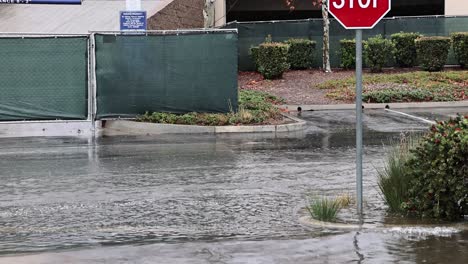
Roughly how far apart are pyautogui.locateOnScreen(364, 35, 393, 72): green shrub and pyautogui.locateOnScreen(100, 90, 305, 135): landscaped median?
1000 cm

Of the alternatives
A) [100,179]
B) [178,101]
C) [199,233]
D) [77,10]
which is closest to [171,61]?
[178,101]

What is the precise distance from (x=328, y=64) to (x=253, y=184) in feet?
60.2

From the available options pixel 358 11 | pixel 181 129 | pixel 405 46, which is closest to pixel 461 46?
pixel 405 46

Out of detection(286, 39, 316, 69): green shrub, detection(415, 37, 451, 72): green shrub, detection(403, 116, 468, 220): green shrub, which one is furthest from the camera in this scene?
detection(286, 39, 316, 69): green shrub

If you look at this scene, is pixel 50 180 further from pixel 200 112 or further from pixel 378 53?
Result: pixel 378 53

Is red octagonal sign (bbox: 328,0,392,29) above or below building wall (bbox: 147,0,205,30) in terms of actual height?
below

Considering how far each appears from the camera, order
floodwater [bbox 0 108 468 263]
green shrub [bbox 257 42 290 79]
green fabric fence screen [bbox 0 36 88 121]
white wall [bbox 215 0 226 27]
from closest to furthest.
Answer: floodwater [bbox 0 108 468 263], green fabric fence screen [bbox 0 36 88 121], green shrub [bbox 257 42 290 79], white wall [bbox 215 0 226 27]

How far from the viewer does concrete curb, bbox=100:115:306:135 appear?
704 inches

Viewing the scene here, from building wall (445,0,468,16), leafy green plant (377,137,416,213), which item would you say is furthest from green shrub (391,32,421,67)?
leafy green plant (377,137,416,213)

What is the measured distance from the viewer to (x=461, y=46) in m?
28.1

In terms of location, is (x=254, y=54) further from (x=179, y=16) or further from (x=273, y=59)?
(x=179, y=16)

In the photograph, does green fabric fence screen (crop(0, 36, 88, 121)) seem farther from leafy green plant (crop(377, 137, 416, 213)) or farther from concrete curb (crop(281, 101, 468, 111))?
leafy green plant (crop(377, 137, 416, 213))

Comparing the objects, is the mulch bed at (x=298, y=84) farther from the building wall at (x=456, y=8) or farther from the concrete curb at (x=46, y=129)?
the concrete curb at (x=46, y=129)

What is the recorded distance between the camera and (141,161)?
45.5 feet
